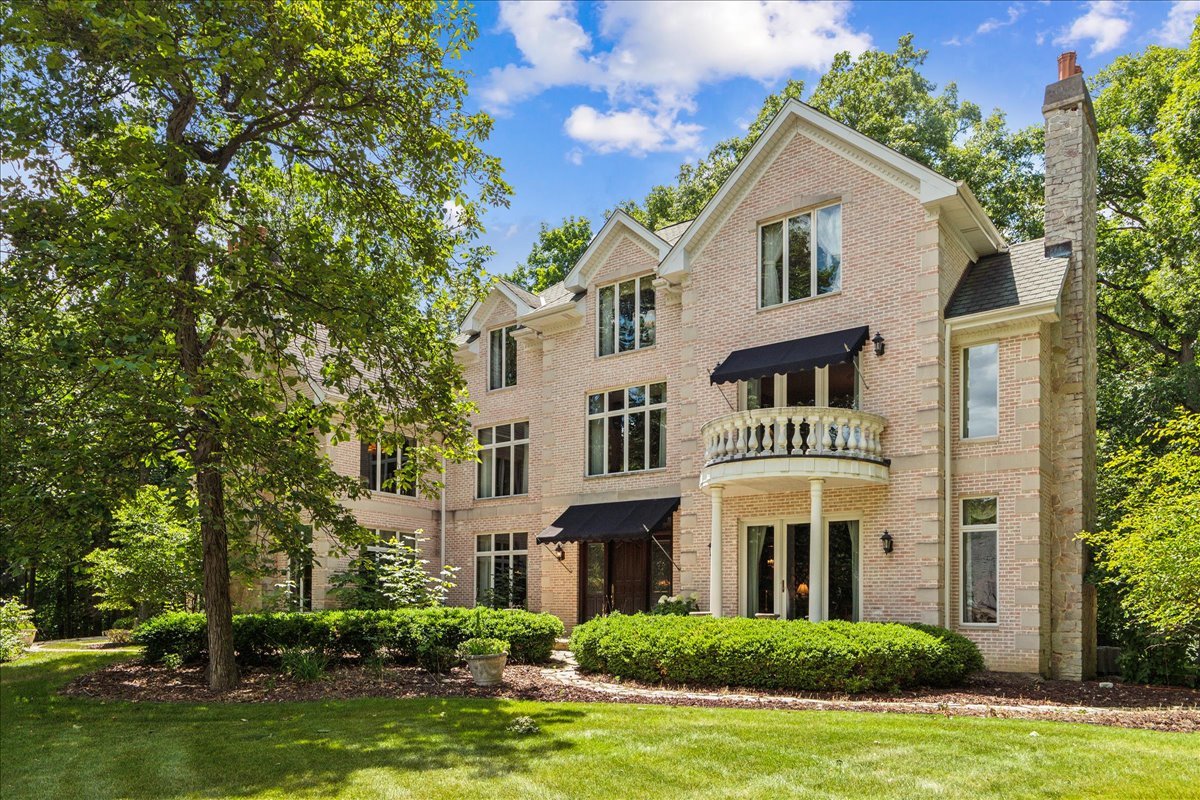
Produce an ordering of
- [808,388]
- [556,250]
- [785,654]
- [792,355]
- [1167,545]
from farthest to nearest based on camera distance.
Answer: [556,250] < [808,388] < [792,355] < [785,654] < [1167,545]

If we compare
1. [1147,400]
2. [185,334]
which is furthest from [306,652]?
[1147,400]

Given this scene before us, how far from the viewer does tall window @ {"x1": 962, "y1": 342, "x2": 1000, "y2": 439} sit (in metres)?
17.5

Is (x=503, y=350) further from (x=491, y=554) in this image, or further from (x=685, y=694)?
(x=685, y=694)

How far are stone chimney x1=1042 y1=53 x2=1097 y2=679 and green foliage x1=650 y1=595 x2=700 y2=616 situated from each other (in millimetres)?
6517

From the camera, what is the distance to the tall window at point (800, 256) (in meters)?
19.2

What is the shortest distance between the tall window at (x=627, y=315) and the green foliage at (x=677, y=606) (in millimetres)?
6307

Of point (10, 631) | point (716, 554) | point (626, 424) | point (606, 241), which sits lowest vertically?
point (10, 631)

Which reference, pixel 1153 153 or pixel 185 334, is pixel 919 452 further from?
pixel 1153 153

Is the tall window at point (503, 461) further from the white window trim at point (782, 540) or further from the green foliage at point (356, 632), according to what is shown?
the green foliage at point (356, 632)

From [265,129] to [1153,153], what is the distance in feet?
82.8

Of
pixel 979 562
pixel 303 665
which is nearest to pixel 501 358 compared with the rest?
pixel 303 665

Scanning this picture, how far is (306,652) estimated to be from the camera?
664 inches

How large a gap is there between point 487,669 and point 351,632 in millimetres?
4034

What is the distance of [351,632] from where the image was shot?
58.6 feet
